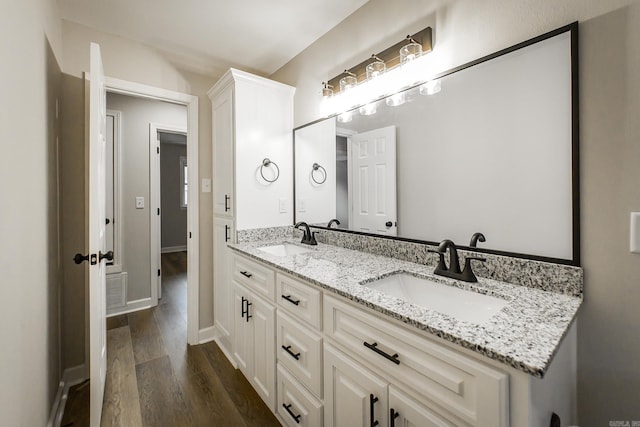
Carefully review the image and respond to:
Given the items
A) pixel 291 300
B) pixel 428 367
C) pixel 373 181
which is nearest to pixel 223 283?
pixel 291 300

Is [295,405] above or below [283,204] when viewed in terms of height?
below

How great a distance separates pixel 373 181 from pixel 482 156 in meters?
0.62

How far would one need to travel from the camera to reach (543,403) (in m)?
0.71

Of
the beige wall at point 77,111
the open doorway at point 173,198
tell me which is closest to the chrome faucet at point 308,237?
the beige wall at point 77,111

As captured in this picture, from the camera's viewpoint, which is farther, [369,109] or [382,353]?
[369,109]

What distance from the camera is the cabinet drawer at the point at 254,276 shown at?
154 centimetres

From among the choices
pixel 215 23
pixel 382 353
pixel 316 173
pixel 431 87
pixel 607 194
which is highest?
pixel 215 23

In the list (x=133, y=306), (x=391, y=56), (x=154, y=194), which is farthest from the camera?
(x=154, y=194)

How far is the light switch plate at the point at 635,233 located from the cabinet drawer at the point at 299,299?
1028 mm

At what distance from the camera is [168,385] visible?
1.89 metres

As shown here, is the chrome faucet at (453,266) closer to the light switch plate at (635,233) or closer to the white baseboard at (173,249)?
the light switch plate at (635,233)

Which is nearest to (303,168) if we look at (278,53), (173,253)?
(278,53)

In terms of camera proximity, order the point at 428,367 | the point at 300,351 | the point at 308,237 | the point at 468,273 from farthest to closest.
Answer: the point at 308,237
the point at 300,351
the point at 468,273
the point at 428,367

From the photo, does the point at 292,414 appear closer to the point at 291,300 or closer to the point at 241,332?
the point at 291,300
